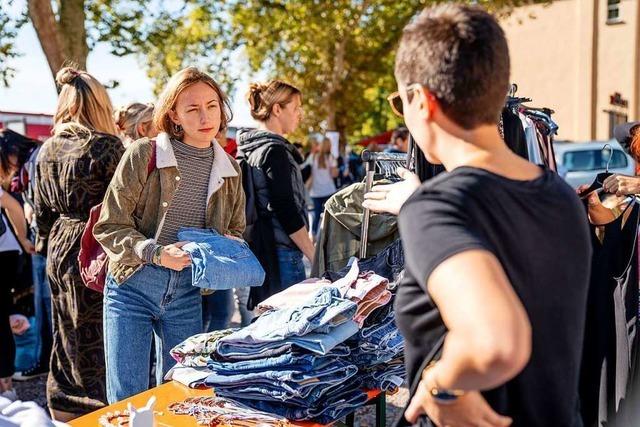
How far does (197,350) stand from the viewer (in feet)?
8.12

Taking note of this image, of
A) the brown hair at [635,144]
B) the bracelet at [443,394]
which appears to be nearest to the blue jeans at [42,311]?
the brown hair at [635,144]

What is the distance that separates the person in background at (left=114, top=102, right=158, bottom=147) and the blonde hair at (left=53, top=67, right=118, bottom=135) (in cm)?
50

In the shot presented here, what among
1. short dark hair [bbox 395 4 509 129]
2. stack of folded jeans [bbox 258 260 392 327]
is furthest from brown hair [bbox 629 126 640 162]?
short dark hair [bbox 395 4 509 129]

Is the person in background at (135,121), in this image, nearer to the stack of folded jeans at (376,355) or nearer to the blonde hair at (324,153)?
the stack of folded jeans at (376,355)

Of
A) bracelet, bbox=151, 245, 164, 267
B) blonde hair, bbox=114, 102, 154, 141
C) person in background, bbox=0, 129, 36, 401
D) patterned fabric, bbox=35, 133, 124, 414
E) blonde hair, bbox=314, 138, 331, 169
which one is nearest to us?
bracelet, bbox=151, 245, 164, 267

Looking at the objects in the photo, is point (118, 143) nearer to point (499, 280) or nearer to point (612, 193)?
point (612, 193)

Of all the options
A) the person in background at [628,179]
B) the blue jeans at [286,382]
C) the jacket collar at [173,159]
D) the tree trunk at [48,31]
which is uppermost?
the tree trunk at [48,31]

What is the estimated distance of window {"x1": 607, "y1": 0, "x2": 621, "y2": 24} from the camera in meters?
25.1

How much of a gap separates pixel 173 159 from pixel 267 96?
4.51 ft

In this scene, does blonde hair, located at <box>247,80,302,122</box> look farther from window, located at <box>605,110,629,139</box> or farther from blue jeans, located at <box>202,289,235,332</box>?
window, located at <box>605,110,629,139</box>

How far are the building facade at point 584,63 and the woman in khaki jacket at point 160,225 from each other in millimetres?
23048

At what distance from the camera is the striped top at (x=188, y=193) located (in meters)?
2.85

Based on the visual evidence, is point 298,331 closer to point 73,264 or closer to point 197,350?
point 197,350

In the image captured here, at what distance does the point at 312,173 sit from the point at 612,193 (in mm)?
9310
